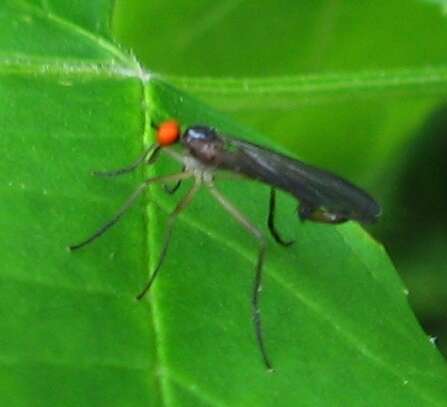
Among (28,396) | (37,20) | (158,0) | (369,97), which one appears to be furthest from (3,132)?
(158,0)

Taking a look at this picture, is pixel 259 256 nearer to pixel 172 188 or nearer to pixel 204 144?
pixel 172 188

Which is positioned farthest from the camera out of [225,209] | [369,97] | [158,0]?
[158,0]

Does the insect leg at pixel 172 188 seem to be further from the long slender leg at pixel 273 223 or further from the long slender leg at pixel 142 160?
the long slender leg at pixel 273 223

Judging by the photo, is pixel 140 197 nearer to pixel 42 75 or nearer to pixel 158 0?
pixel 42 75

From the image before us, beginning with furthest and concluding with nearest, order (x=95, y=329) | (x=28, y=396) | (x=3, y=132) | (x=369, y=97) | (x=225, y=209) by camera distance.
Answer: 1. (x=369, y=97)
2. (x=225, y=209)
3. (x=3, y=132)
4. (x=95, y=329)
5. (x=28, y=396)

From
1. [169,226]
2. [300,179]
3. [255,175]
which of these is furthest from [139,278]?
[300,179]

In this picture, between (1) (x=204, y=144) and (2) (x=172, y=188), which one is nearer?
(2) (x=172, y=188)

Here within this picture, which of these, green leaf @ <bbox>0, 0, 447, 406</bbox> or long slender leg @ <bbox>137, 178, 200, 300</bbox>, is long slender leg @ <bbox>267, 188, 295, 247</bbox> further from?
long slender leg @ <bbox>137, 178, 200, 300</bbox>
